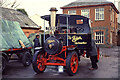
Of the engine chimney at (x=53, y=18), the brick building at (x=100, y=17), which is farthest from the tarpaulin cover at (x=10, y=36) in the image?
the brick building at (x=100, y=17)

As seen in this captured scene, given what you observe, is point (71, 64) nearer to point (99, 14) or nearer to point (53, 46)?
point (53, 46)

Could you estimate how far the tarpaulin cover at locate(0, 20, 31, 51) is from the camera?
8.05 metres

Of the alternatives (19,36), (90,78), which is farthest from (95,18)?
(90,78)

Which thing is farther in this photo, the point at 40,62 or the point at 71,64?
the point at 40,62

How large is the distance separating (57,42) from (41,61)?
3.91 feet

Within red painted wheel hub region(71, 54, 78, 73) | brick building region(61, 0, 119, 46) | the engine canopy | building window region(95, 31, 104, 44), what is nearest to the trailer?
the engine canopy

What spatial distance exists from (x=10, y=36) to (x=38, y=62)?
2.07 m

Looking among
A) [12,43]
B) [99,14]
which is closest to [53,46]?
[12,43]

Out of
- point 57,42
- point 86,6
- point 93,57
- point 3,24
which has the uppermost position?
point 86,6

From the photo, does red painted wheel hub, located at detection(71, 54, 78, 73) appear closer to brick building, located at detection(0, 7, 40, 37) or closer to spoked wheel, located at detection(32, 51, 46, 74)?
spoked wheel, located at detection(32, 51, 46, 74)

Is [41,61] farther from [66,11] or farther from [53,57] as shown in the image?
[66,11]

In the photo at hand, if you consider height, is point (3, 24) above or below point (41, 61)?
above

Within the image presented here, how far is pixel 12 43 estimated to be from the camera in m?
8.52

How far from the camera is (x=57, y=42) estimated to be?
A: 289 inches
